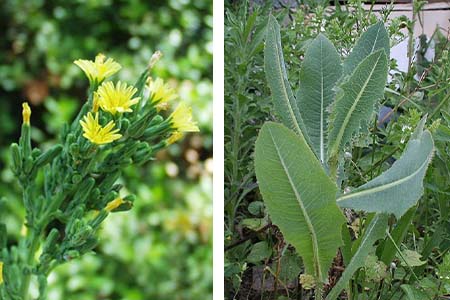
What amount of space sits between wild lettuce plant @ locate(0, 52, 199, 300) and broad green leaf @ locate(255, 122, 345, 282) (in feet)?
0.80

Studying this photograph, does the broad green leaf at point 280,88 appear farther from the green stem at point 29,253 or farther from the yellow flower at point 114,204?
the green stem at point 29,253

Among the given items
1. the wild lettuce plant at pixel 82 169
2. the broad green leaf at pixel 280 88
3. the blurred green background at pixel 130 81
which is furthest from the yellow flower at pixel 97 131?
the broad green leaf at pixel 280 88

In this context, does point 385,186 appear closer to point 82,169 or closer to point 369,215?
point 369,215

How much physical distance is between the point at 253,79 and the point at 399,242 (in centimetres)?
41

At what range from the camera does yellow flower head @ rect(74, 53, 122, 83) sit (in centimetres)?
94

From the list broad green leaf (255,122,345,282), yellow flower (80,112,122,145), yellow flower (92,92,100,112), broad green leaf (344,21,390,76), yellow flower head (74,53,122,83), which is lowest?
broad green leaf (255,122,345,282)

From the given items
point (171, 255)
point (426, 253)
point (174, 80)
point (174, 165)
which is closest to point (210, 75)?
point (174, 80)

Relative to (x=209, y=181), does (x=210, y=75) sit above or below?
above

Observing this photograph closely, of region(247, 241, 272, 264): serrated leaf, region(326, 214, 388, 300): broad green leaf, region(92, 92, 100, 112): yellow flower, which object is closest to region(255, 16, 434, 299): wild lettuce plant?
region(326, 214, 388, 300): broad green leaf

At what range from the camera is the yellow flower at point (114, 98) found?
35.5 inches

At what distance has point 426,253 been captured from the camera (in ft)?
3.16

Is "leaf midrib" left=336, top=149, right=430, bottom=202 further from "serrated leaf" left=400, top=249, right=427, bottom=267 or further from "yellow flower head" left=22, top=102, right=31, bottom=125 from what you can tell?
"yellow flower head" left=22, top=102, right=31, bottom=125

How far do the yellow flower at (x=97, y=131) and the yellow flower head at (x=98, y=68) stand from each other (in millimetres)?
64

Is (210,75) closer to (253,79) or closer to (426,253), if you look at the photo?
(253,79)
